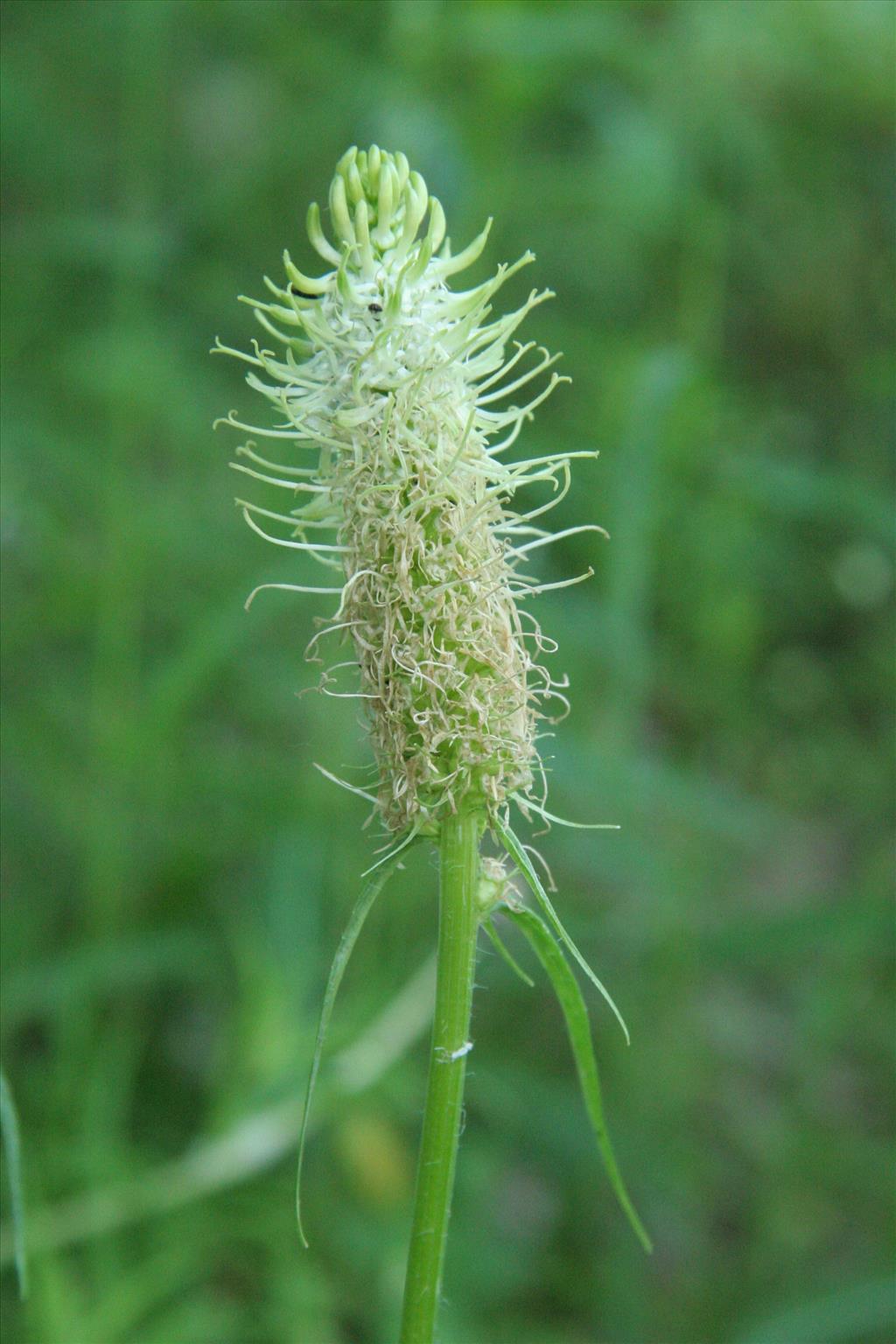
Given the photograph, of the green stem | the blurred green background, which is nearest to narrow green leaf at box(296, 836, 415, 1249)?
the green stem

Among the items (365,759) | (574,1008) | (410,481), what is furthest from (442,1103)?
(365,759)

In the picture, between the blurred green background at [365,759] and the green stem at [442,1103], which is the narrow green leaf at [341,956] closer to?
the green stem at [442,1103]

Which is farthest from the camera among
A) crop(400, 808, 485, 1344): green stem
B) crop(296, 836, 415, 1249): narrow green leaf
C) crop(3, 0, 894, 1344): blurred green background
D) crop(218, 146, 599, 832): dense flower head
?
crop(3, 0, 894, 1344): blurred green background

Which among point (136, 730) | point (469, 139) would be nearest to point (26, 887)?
point (136, 730)

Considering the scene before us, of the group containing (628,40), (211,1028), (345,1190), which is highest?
(628,40)

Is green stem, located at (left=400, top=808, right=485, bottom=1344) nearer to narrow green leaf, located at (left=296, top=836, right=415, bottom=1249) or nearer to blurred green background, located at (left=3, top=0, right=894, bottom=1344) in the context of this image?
narrow green leaf, located at (left=296, top=836, right=415, bottom=1249)

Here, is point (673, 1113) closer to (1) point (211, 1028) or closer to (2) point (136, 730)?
(1) point (211, 1028)

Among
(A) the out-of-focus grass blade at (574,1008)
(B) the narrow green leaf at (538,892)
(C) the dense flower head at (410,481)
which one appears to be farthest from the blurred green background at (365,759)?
(B) the narrow green leaf at (538,892)
